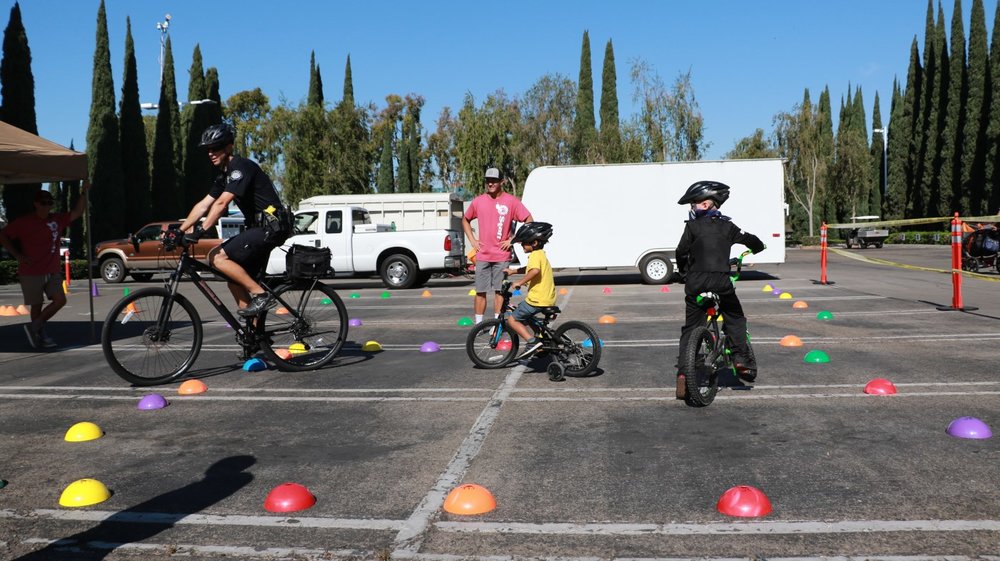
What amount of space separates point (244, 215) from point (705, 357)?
3934 mm

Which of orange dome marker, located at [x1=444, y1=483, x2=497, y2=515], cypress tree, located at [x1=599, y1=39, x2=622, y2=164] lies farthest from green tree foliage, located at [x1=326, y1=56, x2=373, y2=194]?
orange dome marker, located at [x1=444, y1=483, x2=497, y2=515]

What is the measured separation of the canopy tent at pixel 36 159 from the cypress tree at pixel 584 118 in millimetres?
37135

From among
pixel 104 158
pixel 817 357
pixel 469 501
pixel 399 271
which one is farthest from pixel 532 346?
pixel 104 158

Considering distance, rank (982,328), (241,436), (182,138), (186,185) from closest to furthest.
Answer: (241,436)
(982,328)
(186,185)
(182,138)

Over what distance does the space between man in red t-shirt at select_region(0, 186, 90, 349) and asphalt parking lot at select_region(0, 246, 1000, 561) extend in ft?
3.29

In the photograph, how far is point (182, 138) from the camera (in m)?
46.7

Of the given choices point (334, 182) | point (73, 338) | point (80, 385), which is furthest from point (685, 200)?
point (334, 182)

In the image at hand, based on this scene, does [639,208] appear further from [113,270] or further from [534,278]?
[113,270]

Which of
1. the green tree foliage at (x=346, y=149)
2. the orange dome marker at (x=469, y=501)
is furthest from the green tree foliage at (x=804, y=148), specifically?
the orange dome marker at (x=469, y=501)

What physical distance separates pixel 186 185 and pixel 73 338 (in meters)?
33.7

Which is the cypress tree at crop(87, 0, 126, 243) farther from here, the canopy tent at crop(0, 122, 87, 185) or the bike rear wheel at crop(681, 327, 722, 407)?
the bike rear wheel at crop(681, 327, 722, 407)

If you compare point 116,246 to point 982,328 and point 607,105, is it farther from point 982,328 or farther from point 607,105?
point 607,105

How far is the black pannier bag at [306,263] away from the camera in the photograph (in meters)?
7.80

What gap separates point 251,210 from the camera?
7.56 m
